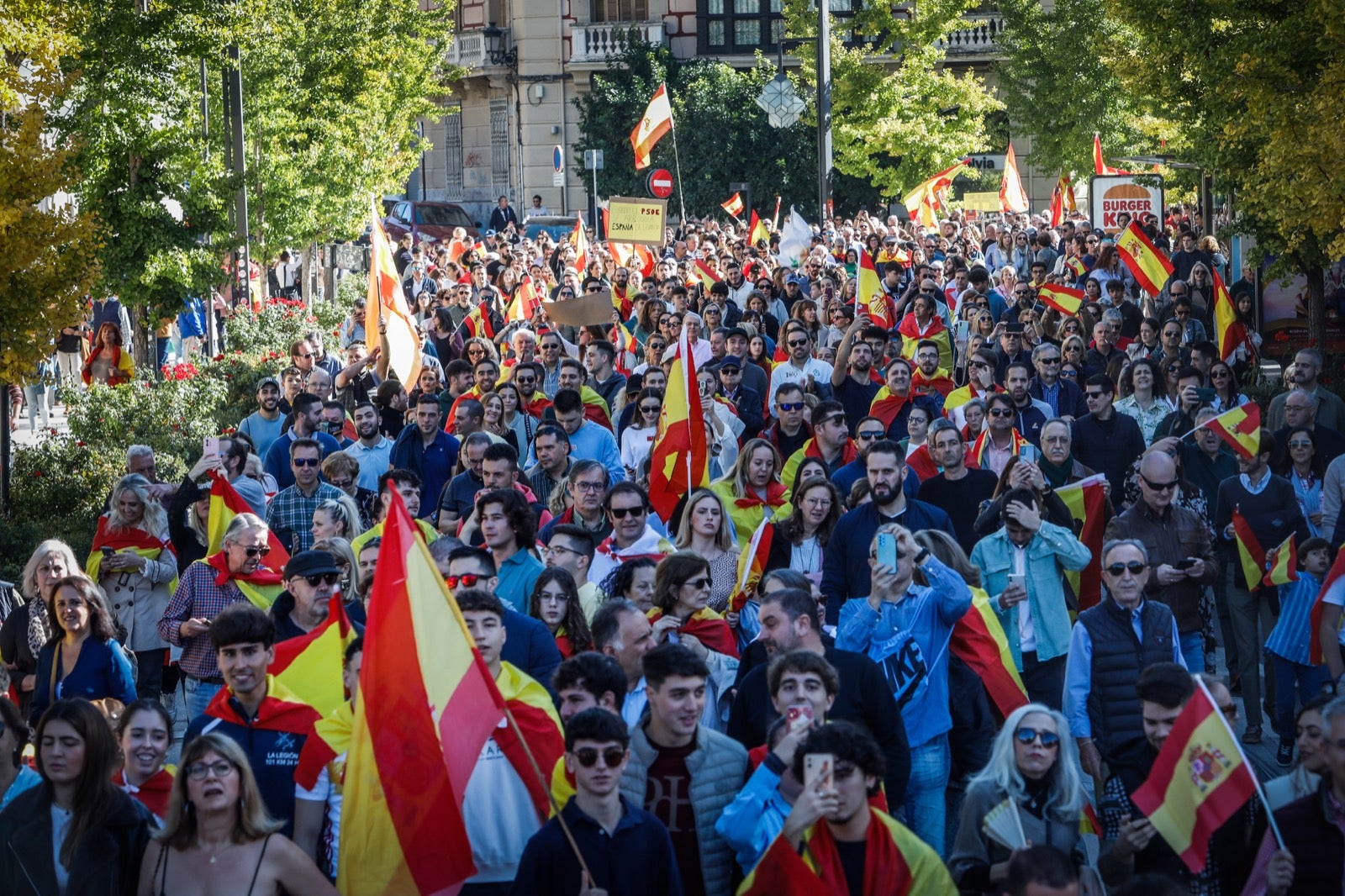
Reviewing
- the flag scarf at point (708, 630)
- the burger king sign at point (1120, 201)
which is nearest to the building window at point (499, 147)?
the burger king sign at point (1120, 201)

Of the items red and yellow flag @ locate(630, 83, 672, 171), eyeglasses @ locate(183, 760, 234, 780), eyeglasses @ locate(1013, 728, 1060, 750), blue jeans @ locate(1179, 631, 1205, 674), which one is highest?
red and yellow flag @ locate(630, 83, 672, 171)

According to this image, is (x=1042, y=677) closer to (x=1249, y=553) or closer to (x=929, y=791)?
(x=929, y=791)

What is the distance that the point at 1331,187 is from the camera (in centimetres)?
1440

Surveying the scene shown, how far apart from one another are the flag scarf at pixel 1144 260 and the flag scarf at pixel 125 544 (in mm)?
11372

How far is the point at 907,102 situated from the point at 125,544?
3282 cm

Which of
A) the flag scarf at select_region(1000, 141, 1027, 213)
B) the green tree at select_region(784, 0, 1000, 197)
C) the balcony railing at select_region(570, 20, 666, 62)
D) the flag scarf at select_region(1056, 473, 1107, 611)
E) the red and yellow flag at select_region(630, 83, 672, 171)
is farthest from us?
the balcony railing at select_region(570, 20, 666, 62)

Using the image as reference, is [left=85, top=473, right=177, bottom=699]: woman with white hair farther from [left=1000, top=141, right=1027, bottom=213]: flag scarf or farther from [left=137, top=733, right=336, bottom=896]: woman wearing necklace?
[left=1000, top=141, right=1027, bottom=213]: flag scarf

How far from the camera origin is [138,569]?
9617 mm

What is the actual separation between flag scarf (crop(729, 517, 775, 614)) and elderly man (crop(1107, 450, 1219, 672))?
5.62 ft

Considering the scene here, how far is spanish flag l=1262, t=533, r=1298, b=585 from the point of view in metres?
9.64

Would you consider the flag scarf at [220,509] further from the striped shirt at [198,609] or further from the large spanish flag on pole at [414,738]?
the large spanish flag on pole at [414,738]

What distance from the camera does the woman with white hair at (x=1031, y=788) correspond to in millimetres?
5812

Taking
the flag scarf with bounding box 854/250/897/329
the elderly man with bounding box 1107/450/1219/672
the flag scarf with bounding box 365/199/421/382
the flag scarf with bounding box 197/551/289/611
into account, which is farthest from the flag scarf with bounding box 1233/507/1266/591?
the flag scarf with bounding box 854/250/897/329

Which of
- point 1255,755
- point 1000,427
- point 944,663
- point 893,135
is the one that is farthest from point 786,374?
point 893,135
